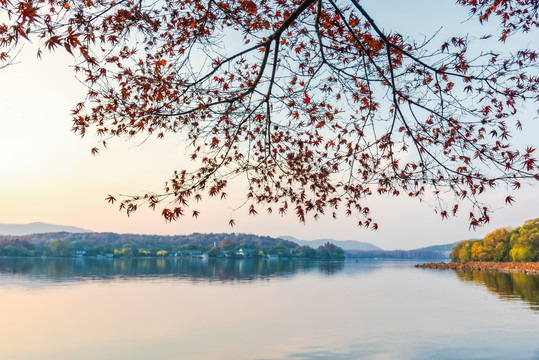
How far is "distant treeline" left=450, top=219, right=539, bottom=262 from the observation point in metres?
54.6

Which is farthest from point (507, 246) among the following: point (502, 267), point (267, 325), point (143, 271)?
point (267, 325)

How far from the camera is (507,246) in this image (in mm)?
62594

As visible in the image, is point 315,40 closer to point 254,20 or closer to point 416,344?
point 254,20

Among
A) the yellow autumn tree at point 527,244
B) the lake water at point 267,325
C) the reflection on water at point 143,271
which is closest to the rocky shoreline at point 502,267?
the yellow autumn tree at point 527,244

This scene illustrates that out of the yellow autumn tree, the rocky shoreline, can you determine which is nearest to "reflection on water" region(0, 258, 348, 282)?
the rocky shoreline

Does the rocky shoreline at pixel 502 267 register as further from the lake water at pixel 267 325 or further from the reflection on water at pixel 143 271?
the lake water at pixel 267 325

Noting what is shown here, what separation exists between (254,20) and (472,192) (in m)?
5.42

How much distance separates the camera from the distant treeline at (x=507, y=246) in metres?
54.6

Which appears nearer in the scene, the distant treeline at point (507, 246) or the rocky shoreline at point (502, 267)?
the rocky shoreline at point (502, 267)

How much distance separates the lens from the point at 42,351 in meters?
15.3

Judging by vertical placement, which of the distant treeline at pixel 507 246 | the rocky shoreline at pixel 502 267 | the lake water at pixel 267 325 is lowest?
the lake water at pixel 267 325

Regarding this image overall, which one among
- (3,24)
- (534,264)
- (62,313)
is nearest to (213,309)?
(62,313)

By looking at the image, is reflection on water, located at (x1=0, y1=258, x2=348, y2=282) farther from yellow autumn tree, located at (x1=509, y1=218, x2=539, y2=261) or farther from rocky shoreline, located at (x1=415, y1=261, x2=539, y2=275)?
yellow autumn tree, located at (x1=509, y1=218, x2=539, y2=261)

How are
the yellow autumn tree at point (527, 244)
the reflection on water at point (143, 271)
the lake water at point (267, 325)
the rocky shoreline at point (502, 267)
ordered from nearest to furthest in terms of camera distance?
the lake water at point (267, 325), the reflection on water at point (143, 271), the rocky shoreline at point (502, 267), the yellow autumn tree at point (527, 244)
